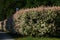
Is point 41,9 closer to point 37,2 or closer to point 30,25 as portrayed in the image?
point 30,25

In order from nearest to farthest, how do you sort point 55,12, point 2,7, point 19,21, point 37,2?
1. point 55,12
2. point 19,21
3. point 37,2
4. point 2,7

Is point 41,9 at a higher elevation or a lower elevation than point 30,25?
higher

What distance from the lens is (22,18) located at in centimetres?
1648

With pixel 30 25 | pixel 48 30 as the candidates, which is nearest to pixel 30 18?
pixel 30 25

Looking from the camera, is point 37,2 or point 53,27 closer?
point 53,27

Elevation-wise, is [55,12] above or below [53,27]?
above

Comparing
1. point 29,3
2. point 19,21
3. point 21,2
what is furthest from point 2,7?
point 19,21

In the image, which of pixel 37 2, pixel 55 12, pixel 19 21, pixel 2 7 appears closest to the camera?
pixel 55 12

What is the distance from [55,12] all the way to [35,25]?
168cm

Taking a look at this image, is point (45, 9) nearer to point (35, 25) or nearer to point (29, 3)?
point (35, 25)

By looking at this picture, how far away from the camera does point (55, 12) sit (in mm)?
15547

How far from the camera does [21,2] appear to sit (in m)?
31.6

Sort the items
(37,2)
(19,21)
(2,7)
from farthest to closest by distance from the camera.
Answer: (2,7), (37,2), (19,21)

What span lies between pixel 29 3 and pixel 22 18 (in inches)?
280
